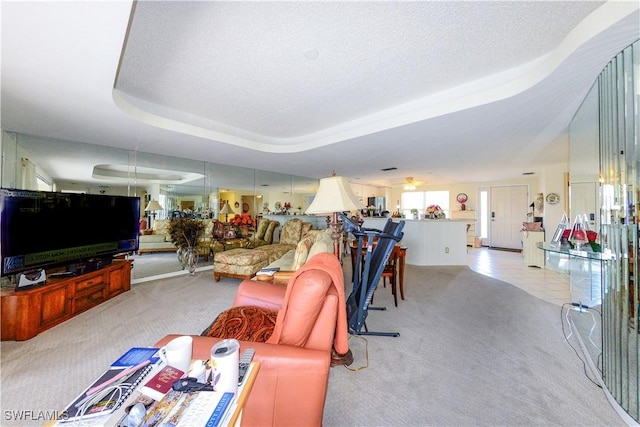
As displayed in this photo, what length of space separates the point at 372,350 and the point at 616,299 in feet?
5.66

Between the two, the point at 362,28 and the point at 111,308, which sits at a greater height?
the point at 362,28

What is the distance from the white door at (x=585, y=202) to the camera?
240 centimetres

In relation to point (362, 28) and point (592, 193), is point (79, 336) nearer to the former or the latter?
point (362, 28)

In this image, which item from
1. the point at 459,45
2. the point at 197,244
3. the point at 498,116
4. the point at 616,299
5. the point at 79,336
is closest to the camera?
the point at 616,299

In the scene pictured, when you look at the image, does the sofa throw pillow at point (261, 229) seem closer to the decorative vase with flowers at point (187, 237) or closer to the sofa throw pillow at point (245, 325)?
the decorative vase with flowers at point (187, 237)

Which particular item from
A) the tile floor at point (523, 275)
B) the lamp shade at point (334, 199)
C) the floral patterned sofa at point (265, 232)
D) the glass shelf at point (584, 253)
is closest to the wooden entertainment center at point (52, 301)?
the floral patterned sofa at point (265, 232)

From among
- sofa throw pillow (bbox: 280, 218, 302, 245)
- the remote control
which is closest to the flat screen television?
sofa throw pillow (bbox: 280, 218, 302, 245)

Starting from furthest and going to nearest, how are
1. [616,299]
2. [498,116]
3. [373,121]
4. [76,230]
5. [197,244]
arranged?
[197,244] < [373,121] < [76,230] < [498,116] < [616,299]

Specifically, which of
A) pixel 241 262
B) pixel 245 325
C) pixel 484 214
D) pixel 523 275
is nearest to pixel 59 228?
pixel 241 262

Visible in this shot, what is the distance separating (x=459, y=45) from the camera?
1.81m

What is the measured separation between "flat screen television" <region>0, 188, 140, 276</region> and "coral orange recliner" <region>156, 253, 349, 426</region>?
95.7 inches

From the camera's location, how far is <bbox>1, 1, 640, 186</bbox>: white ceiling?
146 centimetres

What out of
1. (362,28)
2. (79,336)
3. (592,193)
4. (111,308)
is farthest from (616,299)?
(111,308)

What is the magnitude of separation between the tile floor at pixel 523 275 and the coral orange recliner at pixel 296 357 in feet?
A: 12.0
